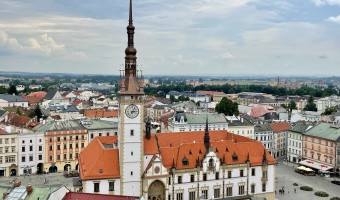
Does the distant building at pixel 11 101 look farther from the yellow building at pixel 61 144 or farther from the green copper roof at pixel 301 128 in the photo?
the green copper roof at pixel 301 128

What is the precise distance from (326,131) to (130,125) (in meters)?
58.1

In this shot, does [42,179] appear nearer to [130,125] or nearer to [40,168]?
[40,168]

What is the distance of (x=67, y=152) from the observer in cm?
9869

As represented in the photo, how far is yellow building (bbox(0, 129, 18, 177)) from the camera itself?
300 feet

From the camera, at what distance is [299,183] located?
87125mm

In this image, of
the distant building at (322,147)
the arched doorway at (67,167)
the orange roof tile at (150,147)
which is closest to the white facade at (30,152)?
the arched doorway at (67,167)

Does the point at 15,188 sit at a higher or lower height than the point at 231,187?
higher

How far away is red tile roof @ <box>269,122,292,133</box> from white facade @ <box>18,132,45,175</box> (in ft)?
210

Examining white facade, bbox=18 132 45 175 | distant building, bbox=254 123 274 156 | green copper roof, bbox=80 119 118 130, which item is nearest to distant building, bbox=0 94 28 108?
green copper roof, bbox=80 119 118 130

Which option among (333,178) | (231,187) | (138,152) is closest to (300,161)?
(333,178)

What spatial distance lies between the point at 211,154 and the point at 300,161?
4663cm

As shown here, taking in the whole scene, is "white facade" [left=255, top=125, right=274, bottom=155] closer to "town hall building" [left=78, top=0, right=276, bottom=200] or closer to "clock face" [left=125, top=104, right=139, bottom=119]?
"town hall building" [left=78, top=0, right=276, bottom=200]

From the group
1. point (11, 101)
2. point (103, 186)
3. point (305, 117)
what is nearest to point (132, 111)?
point (103, 186)

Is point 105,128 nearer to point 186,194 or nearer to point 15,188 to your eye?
point 186,194
